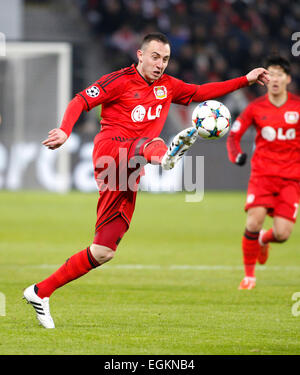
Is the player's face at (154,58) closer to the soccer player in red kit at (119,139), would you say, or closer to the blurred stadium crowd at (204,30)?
the soccer player in red kit at (119,139)

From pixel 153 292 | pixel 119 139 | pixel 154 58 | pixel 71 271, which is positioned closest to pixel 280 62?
pixel 154 58

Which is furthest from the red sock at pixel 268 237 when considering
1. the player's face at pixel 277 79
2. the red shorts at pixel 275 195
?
the player's face at pixel 277 79

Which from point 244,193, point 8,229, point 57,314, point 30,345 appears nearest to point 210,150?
point 244,193

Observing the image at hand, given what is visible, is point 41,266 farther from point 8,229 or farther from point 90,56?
point 90,56

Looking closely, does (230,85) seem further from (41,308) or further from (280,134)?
(41,308)

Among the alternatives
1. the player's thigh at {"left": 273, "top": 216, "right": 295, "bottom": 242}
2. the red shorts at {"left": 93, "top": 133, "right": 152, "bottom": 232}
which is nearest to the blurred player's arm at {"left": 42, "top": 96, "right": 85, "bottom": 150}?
the red shorts at {"left": 93, "top": 133, "right": 152, "bottom": 232}

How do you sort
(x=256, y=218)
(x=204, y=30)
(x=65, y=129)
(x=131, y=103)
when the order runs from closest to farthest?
(x=65, y=129) → (x=131, y=103) → (x=256, y=218) → (x=204, y=30)

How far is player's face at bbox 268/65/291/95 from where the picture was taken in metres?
7.94

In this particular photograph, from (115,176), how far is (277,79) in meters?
2.95

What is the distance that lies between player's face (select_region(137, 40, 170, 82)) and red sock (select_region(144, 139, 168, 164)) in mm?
658

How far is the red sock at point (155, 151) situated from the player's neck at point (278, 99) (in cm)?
306

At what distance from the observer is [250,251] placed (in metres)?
7.84

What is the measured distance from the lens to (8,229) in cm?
1290

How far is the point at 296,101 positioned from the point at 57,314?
12.1ft
